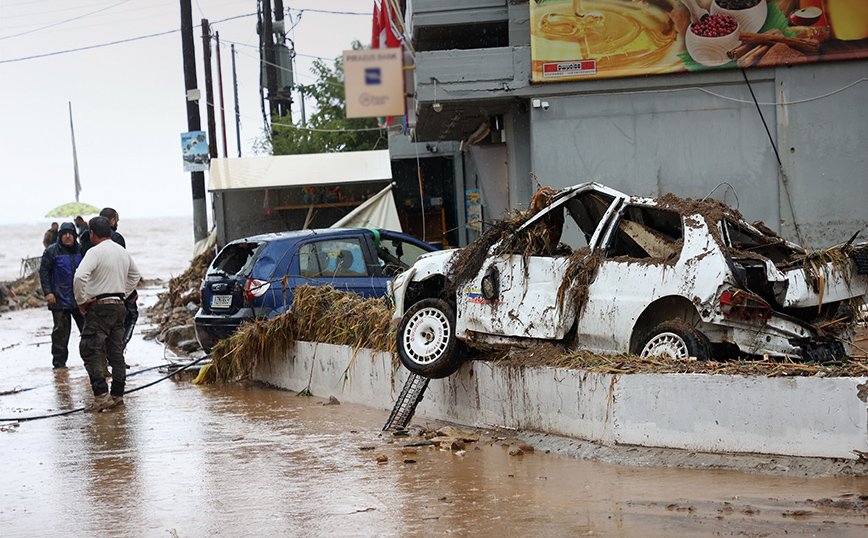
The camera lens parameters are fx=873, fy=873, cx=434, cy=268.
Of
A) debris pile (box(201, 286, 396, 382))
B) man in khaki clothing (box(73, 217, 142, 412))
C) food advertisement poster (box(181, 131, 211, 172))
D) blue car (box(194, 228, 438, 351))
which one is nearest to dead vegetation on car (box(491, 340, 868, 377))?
debris pile (box(201, 286, 396, 382))

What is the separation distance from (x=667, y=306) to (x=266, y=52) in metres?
28.1

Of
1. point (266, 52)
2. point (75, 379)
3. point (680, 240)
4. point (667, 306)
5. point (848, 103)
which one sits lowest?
point (75, 379)

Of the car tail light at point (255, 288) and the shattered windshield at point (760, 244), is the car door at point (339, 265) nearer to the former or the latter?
the car tail light at point (255, 288)

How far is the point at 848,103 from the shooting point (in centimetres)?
1318

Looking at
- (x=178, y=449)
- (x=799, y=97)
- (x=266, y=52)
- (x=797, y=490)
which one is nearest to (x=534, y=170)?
(x=799, y=97)

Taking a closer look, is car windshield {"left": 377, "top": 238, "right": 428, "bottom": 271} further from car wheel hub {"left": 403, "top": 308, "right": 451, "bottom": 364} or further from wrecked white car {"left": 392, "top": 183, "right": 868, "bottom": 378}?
car wheel hub {"left": 403, "top": 308, "right": 451, "bottom": 364}

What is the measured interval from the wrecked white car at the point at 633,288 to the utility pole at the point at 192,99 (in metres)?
14.4

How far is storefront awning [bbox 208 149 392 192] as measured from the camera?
20.8m

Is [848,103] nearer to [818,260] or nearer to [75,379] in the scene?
[818,260]

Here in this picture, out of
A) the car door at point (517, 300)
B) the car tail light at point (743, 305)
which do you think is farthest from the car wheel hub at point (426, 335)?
the car tail light at point (743, 305)

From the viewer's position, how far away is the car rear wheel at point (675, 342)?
635 cm

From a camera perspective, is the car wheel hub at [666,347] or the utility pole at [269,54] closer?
the car wheel hub at [666,347]

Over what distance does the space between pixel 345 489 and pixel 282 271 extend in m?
5.59

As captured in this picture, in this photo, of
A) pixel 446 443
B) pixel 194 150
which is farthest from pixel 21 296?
pixel 446 443
